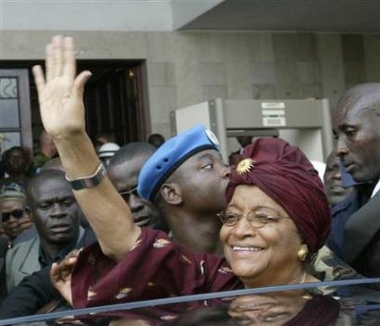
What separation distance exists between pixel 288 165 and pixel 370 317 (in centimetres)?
90

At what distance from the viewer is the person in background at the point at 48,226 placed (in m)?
4.31

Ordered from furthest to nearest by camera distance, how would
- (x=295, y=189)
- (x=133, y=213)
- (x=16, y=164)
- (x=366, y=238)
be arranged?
(x=16, y=164) < (x=133, y=213) < (x=366, y=238) < (x=295, y=189)

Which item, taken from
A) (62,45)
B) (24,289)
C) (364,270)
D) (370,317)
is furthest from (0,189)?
(370,317)

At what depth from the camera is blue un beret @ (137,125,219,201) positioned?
3.34m

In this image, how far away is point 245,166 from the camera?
2.69m

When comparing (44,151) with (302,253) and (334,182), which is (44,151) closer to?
(334,182)

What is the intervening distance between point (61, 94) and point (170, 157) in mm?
947

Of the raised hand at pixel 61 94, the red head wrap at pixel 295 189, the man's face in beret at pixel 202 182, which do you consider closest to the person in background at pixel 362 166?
the man's face in beret at pixel 202 182

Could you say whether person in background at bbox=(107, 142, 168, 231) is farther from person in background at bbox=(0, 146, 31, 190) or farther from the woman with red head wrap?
person in background at bbox=(0, 146, 31, 190)

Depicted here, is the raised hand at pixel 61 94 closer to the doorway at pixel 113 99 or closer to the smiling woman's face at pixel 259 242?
the smiling woman's face at pixel 259 242

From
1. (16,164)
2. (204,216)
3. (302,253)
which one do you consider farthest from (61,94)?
(16,164)

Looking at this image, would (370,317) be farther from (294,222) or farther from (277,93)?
(277,93)

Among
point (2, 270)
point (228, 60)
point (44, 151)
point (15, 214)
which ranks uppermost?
point (228, 60)

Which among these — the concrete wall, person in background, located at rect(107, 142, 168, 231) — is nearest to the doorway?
the concrete wall
